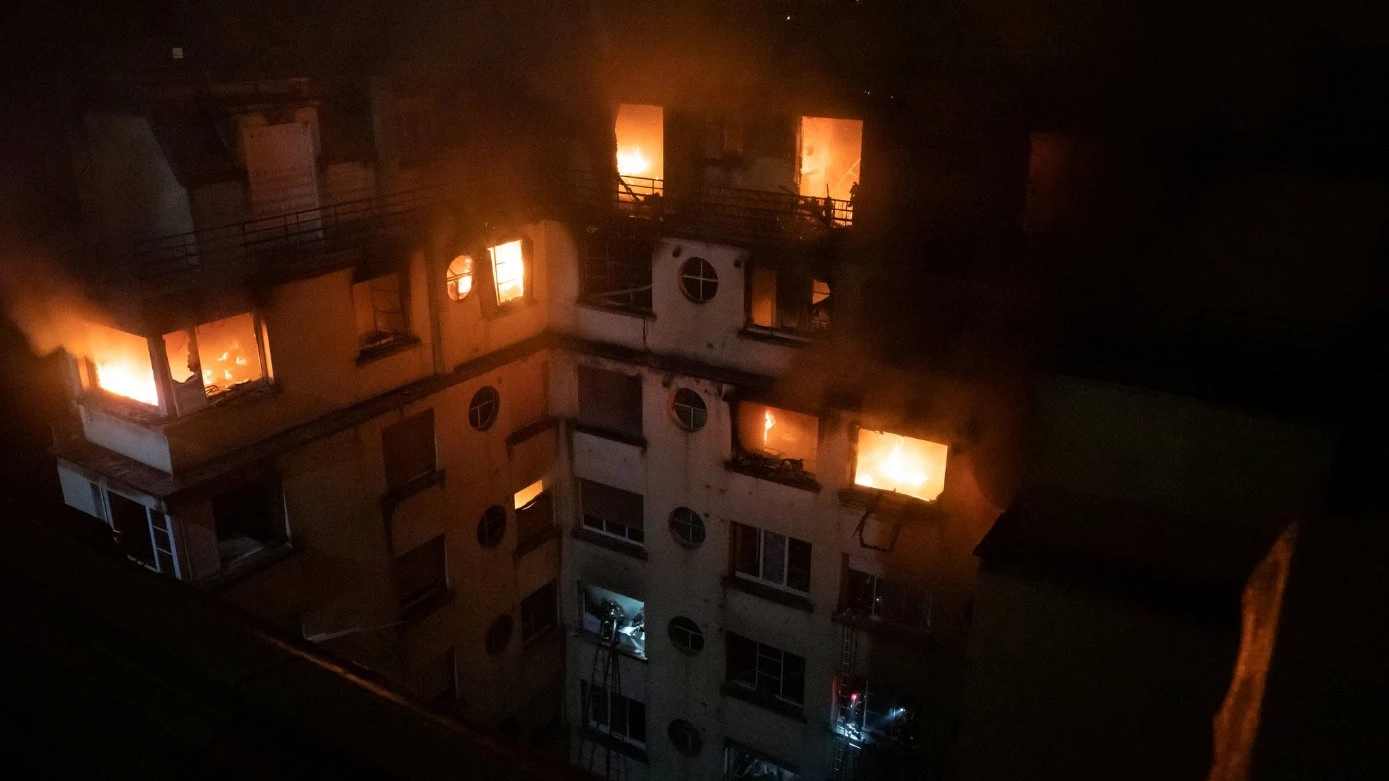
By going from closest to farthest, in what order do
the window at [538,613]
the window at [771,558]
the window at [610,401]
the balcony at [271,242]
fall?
the balcony at [271,242]
the window at [771,558]
the window at [610,401]
the window at [538,613]

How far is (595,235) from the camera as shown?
62.1ft

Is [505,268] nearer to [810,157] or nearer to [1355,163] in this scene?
[810,157]

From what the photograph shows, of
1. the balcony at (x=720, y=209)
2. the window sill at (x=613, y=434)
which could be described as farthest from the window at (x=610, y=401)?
the balcony at (x=720, y=209)

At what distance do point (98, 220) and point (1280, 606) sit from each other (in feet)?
50.5

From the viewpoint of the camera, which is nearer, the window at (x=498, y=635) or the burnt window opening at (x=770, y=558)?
the burnt window opening at (x=770, y=558)

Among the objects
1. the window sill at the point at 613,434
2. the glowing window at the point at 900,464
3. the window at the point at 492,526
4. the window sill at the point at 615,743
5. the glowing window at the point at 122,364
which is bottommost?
the window sill at the point at 615,743

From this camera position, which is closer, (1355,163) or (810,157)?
(1355,163)

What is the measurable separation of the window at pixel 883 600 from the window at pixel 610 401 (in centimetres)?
524

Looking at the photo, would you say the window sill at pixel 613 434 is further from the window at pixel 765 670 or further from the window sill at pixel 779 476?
the window at pixel 765 670

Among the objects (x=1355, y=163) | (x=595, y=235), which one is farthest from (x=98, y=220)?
(x=1355, y=163)

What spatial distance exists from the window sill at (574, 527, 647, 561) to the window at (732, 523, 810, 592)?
2.23m

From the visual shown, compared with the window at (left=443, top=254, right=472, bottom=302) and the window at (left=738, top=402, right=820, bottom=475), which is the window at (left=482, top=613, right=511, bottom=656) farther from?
the window at (left=443, top=254, right=472, bottom=302)

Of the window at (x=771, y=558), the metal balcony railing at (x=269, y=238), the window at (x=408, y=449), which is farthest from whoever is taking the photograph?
the window at (x=771, y=558)

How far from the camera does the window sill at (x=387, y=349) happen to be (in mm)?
16370
